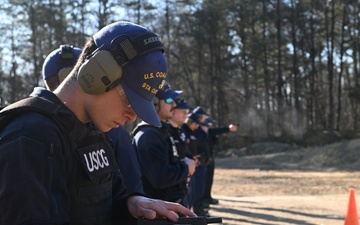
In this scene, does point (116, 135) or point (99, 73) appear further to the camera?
point (116, 135)

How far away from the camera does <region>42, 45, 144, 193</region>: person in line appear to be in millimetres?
3586

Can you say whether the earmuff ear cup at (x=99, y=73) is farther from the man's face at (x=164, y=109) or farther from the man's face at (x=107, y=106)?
the man's face at (x=164, y=109)

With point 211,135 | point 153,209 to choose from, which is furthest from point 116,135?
point 211,135

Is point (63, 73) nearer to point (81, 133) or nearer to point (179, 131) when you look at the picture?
point (81, 133)

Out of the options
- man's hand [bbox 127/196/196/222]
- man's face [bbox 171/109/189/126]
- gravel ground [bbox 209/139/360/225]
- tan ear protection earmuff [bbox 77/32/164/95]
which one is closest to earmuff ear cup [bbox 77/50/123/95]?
tan ear protection earmuff [bbox 77/32/164/95]

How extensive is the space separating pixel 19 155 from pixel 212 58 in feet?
157

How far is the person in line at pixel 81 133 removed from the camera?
1.63 meters

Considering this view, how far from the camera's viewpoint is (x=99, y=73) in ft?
6.31

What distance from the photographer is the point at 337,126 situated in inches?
1693

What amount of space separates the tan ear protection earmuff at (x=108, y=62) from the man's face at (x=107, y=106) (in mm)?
30

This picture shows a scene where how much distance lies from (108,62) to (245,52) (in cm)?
4622

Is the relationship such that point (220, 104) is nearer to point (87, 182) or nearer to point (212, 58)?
point (212, 58)

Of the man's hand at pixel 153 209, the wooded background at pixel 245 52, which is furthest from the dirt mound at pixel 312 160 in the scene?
the man's hand at pixel 153 209

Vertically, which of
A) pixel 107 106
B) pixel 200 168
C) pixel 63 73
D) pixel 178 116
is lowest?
pixel 200 168
